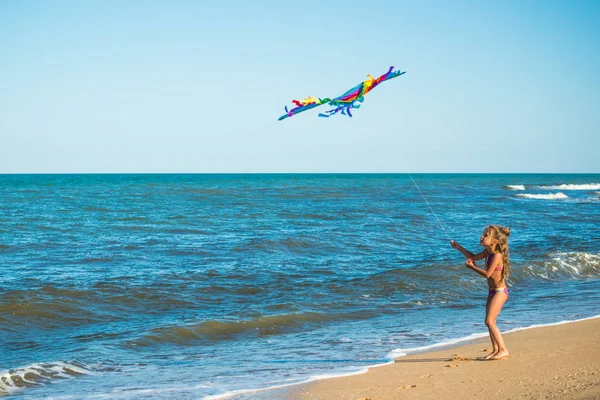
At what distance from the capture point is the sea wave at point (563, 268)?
523 inches

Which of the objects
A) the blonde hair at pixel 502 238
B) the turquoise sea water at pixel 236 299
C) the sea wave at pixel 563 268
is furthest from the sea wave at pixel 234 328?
the sea wave at pixel 563 268

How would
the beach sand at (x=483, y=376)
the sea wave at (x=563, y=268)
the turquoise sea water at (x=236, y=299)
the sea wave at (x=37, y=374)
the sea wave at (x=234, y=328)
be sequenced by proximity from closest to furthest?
the beach sand at (x=483, y=376)
the sea wave at (x=37, y=374)
the turquoise sea water at (x=236, y=299)
the sea wave at (x=234, y=328)
the sea wave at (x=563, y=268)

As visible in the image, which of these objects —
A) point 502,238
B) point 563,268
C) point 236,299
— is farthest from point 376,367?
point 563,268

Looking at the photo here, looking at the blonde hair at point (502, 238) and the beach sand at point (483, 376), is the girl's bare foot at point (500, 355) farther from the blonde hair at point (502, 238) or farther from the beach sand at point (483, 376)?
the blonde hair at point (502, 238)

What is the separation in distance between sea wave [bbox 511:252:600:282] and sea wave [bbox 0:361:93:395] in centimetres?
914

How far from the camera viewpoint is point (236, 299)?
1063cm

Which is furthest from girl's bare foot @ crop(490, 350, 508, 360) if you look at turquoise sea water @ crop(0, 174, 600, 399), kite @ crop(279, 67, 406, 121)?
kite @ crop(279, 67, 406, 121)

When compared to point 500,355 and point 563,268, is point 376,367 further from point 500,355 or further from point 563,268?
point 563,268

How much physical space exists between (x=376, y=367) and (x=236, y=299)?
15.3 feet

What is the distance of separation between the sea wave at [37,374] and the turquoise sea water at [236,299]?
2cm

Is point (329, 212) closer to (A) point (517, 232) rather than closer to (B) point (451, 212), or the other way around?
(B) point (451, 212)

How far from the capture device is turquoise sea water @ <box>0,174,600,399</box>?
6773 millimetres

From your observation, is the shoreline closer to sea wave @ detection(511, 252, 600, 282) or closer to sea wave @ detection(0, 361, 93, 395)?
sea wave @ detection(0, 361, 93, 395)

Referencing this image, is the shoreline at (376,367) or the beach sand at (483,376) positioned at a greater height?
the beach sand at (483,376)
